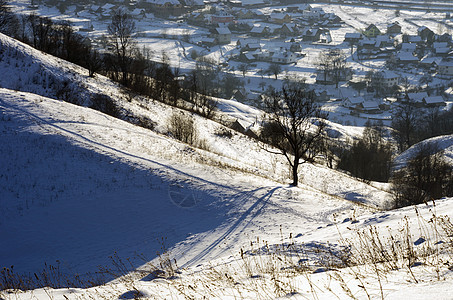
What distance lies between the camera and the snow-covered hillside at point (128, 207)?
36.8 ft

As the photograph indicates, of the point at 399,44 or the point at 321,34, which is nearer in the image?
the point at 399,44

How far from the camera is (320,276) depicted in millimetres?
5816

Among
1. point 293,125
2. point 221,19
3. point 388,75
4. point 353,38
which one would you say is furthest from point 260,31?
point 293,125

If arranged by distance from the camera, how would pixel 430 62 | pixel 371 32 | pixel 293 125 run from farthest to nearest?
pixel 371 32
pixel 430 62
pixel 293 125

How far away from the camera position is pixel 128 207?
A: 14.4 meters

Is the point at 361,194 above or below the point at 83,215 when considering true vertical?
below

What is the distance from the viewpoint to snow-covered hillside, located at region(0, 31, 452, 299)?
1123 cm

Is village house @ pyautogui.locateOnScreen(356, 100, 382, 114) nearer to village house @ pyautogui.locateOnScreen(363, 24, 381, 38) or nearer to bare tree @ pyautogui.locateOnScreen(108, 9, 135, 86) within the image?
bare tree @ pyautogui.locateOnScreen(108, 9, 135, 86)

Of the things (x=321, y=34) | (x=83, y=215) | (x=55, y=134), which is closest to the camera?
(x=83, y=215)

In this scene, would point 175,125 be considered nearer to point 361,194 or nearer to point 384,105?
point 361,194

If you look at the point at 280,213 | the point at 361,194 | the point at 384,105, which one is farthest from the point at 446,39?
the point at 280,213

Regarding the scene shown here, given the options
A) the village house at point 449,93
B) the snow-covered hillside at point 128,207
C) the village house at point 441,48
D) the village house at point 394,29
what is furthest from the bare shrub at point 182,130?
the village house at point 394,29

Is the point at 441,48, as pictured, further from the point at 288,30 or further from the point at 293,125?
the point at 293,125

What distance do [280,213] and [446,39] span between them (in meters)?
99.9
